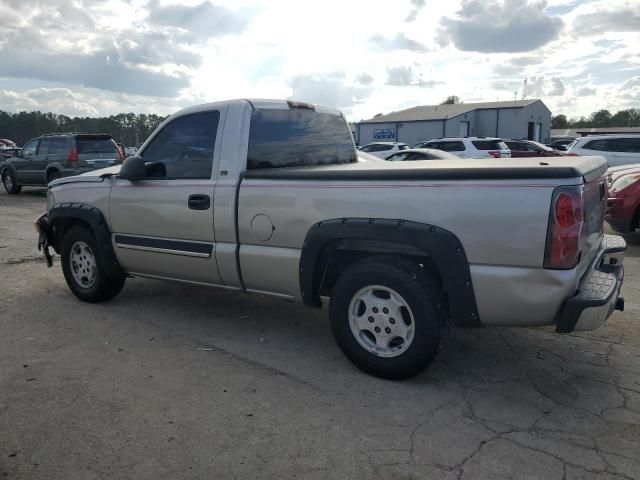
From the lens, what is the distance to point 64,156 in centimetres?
1434

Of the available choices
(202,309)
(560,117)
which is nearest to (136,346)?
(202,309)

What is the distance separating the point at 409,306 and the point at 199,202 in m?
1.97

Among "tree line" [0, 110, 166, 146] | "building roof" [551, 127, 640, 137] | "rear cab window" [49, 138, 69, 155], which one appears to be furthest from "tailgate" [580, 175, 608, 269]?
"tree line" [0, 110, 166, 146]

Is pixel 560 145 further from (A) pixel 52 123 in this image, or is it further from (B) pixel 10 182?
(A) pixel 52 123

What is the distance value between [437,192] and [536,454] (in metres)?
1.54

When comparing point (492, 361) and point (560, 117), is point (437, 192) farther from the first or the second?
point (560, 117)

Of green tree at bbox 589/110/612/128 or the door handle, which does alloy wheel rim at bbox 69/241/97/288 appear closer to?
the door handle

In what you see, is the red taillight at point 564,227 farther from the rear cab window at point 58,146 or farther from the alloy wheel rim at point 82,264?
the rear cab window at point 58,146

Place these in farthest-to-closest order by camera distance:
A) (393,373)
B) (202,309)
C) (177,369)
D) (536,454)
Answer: (202,309), (177,369), (393,373), (536,454)

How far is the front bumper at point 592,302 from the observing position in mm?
3033

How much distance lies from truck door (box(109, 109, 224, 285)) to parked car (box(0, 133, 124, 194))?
10.1 metres

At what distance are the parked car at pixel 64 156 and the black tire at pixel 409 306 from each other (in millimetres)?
12247

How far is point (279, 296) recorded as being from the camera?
4.14 m

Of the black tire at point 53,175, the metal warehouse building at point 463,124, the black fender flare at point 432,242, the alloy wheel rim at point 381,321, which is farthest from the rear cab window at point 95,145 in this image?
the metal warehouse building at point 463,124
